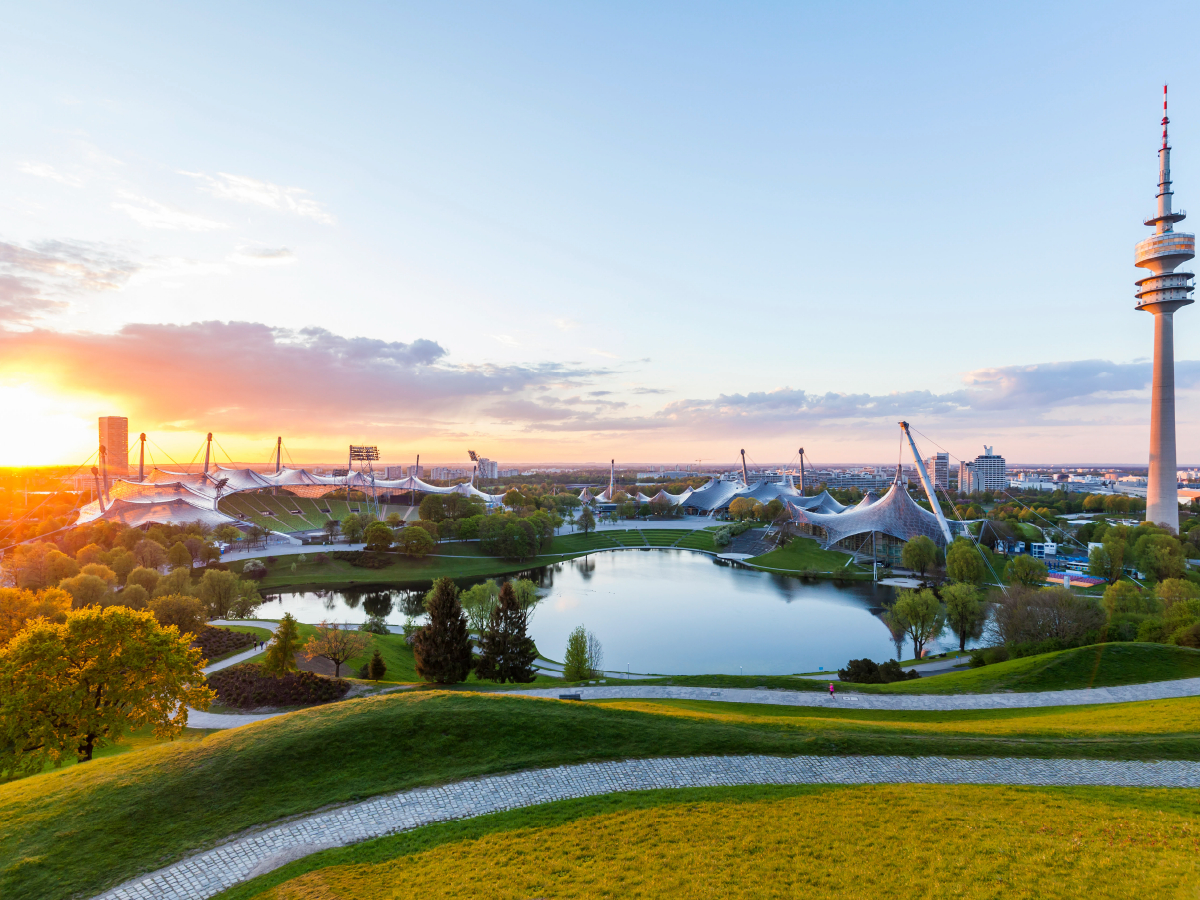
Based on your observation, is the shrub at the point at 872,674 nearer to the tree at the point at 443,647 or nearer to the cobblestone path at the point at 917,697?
the cobblestone path at the point at 917,697

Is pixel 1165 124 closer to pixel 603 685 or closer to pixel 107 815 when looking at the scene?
pixel 603 685

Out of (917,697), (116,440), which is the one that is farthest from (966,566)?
(116,440)

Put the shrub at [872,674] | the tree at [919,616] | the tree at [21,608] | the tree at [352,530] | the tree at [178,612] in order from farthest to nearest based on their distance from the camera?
1. the tree at [352,530]
2. the tree at [919,616]
3. the tree at [178,612]
4. the shrub at [872,674]
5. the tree at [21,608]

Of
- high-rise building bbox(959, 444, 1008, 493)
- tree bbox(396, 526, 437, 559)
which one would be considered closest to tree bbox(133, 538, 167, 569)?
tree bbox(396, 526, 437, 559)

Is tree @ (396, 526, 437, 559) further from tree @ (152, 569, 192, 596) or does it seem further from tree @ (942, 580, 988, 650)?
tree @ (942, 580, 988, 650)

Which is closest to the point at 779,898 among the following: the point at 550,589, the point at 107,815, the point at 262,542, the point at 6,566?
the point at 107,815

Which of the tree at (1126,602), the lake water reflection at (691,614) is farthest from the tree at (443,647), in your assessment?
the tree at (1126,602)

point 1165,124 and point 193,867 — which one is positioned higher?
point 1165,124
